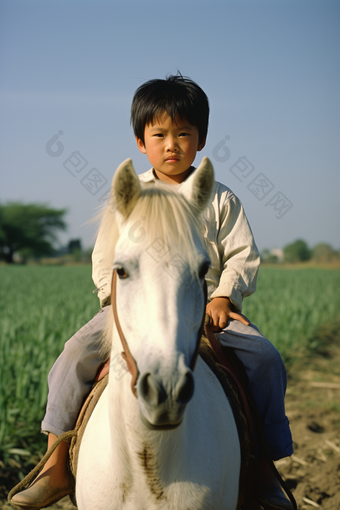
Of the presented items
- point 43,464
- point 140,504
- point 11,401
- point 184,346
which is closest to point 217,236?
point 184,346

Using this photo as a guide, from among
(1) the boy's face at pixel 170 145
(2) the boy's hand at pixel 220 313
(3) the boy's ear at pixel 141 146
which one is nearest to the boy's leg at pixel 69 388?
(2) the boy's hand at pixel 220 313

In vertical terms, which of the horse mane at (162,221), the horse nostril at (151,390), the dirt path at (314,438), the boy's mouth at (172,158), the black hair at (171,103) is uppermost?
the black hair at (171,103)

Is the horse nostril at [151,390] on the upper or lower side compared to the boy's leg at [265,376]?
upper

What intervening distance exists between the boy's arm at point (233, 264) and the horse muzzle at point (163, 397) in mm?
1080

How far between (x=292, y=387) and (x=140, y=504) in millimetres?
5910

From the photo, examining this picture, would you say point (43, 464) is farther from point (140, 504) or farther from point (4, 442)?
point (4, 442)

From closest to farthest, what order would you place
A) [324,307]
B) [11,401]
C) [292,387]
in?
[11,401], [292,387], [324,307]

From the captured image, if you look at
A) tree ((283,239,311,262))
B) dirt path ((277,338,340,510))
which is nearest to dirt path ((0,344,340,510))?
dirt path ((277,338,340,510))

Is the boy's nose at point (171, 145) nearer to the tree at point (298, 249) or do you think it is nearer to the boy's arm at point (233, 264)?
the boy's arm at point (233, 264)

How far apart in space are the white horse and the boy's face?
802 mm

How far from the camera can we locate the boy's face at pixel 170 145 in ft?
7.88

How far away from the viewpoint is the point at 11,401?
178 inches

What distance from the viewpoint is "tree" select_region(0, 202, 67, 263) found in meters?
72.2

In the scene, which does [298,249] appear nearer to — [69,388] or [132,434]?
[69,388]
